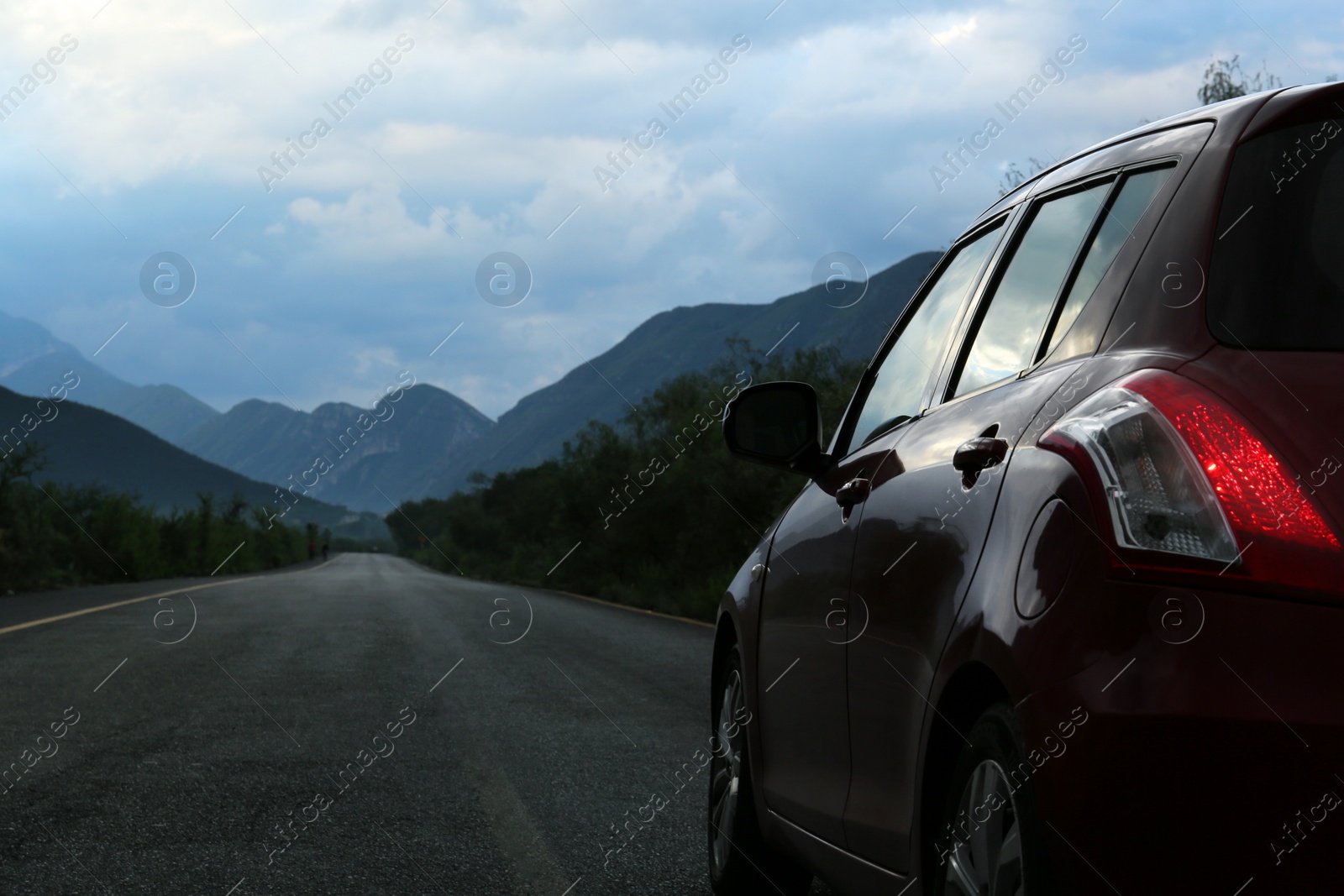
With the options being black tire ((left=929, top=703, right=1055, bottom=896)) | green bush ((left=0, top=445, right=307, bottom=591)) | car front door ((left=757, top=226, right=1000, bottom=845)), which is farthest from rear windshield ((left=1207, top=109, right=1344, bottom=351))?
green bush ((left=0, top=445, right=307, bottom=591))

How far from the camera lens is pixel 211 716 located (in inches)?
314

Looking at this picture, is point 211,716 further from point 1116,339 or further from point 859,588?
point 1116,339

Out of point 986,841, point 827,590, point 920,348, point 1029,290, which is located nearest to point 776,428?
point 920,348

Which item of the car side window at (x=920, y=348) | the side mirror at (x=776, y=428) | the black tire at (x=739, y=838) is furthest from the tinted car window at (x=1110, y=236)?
the black tire at (x=739, y=838)

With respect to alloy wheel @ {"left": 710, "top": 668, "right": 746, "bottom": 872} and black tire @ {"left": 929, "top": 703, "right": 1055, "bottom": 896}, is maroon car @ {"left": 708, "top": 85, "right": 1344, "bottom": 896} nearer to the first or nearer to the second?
black tire @ {"left": 929, "top": 703, "right": 1055, "bottom": 896}

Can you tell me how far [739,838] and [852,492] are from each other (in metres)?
1.33

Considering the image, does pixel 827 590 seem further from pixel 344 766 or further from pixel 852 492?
pixel 344 766

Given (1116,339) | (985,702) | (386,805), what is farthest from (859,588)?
(386,805)

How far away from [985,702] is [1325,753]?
0.67 m

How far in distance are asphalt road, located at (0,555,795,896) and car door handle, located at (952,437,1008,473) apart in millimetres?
2357

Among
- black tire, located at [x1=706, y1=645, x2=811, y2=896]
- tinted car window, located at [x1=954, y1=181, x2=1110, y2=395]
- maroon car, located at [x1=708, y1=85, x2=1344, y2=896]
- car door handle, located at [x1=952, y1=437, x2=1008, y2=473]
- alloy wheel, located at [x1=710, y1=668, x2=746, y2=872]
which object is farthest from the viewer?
alloy wheel, located at [x1=710, y1=668, x2=746, y2=872]

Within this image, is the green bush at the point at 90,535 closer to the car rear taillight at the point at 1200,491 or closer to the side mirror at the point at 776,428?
the side mirror at the point at 776,428

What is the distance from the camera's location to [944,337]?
3.42 metres

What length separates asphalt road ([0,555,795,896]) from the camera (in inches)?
176
